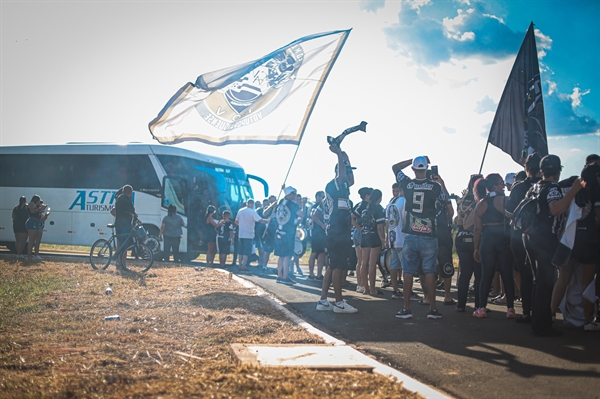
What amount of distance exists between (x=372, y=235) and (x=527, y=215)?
14.6 ft

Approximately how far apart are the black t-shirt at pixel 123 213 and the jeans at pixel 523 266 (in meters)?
10.3

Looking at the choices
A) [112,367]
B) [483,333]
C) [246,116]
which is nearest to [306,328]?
[483,333]

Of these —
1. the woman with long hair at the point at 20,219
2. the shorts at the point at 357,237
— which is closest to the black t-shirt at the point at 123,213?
the woman with long hair at the point at 20,219

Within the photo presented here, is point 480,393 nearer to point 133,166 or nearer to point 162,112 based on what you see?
point 162,112

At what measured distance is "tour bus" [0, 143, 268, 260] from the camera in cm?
2156

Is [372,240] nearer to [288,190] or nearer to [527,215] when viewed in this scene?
[288,190]

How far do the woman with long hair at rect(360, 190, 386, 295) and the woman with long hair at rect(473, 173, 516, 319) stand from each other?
295 centimetres

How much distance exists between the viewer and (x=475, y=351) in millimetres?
5676

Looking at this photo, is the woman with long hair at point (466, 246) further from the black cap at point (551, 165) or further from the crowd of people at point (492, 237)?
the black cap at point (551, 165)

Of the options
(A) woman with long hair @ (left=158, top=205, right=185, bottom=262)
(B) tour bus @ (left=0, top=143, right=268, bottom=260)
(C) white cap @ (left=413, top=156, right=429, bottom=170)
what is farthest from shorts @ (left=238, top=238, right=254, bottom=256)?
(C) white cap @ (left=413, top=156, right=429, bottom=170)

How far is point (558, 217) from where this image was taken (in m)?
6.63

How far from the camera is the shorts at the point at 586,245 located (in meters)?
Result: 6.83

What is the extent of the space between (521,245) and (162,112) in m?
9.30

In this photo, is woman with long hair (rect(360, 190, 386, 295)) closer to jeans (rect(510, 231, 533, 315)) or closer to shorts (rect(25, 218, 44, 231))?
jeans (rect(510, 231, 533, 315))
